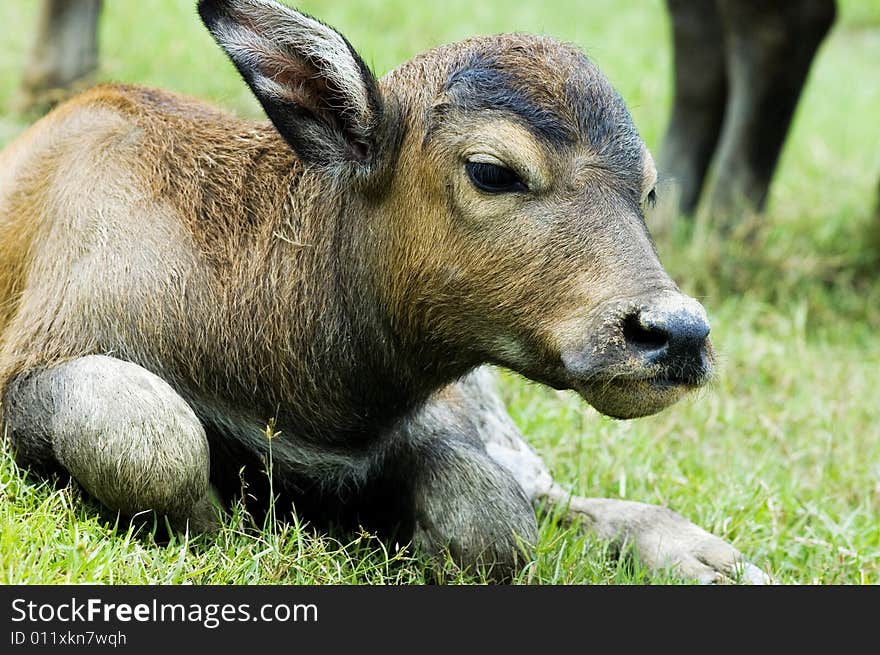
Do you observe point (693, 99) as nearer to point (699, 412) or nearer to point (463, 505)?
point (699, 412)

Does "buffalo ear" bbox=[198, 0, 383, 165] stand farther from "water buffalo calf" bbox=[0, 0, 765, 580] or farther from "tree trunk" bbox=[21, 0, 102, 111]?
"tree trunk" bbox=[21, 0, 102, 111]

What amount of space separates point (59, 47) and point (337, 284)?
746 centimetres

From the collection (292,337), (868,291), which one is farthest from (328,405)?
(868,291)

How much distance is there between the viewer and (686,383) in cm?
487

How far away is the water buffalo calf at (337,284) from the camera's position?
5.09 meters

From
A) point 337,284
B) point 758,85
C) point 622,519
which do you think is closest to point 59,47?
point 758,85

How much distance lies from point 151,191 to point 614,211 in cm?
197

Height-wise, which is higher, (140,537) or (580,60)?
(580,60)

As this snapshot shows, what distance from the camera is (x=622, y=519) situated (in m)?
6.40

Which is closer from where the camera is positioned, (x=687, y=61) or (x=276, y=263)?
(x=276, y=263)

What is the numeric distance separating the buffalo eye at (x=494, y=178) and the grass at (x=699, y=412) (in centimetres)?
146

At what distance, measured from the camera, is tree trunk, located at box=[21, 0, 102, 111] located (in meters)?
12.0

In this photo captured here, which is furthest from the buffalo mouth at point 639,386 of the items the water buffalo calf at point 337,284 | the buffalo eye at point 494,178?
the buffalo eye at point 494,178

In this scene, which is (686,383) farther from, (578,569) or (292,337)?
(292,337)
